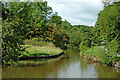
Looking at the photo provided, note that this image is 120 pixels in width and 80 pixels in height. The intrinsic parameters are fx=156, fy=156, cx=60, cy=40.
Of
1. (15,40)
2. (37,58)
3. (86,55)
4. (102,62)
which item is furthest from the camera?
(86,55)

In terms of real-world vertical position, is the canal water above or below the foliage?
below

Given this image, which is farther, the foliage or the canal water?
the foliage

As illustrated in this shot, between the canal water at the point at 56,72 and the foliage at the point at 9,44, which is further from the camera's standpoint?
the foliage at the point at 9,44

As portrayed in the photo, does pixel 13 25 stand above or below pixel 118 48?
above

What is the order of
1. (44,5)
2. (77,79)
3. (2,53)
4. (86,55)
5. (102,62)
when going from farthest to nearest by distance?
(44,5) < (86,55) < (102,62) < (2,53) < (77,79)

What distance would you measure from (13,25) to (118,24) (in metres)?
10.6

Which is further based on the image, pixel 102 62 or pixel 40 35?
pixel 40 35

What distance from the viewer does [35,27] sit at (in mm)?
36219

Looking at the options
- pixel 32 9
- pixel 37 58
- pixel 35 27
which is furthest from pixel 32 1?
pixel 37 58

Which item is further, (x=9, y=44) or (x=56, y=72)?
(x=56, y=72)

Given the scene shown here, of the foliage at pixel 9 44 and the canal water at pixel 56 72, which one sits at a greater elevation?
the foliage at pixel 9 44

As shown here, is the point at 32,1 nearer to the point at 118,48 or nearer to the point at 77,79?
the point at 118,48

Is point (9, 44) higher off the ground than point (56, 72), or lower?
higher

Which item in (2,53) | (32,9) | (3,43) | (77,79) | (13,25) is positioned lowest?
(77,79)
